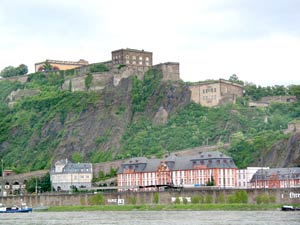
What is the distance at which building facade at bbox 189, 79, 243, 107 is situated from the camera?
17038 centimetres

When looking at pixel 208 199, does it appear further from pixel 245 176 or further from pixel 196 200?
pixel 245 176

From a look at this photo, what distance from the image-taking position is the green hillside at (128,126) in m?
164

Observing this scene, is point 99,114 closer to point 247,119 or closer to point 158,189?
point 247,119

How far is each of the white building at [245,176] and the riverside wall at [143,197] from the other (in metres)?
14.7

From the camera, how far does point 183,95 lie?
174375 mm

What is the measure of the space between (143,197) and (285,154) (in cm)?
2502

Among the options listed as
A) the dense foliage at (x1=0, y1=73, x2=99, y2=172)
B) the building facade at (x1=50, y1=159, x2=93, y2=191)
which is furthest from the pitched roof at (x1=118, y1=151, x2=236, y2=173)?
the dense foliage at (x1=0, y1=73, x2=99, y2=172)

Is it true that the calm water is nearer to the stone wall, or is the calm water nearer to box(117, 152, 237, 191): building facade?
box(117, 152, 237, 191): building facade

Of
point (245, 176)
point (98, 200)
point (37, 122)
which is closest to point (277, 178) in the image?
point (245, 176)

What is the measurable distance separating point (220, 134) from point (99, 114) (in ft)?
82.2

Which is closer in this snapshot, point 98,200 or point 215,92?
point 98,200

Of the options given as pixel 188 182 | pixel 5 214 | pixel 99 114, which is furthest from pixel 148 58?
pixel 5 214

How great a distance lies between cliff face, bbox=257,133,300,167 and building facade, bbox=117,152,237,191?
8.06 m

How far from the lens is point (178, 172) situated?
147m
